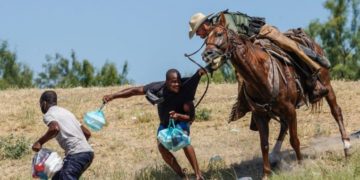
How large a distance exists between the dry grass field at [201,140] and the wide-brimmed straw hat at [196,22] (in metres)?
2.17

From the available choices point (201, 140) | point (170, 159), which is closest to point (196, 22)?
point (170, 159)

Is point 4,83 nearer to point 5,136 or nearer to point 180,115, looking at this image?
point 5,136

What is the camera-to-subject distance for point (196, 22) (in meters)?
10.3

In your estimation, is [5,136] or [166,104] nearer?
[166,104]

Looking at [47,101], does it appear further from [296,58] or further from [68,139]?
[296,58]

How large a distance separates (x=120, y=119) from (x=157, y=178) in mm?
5132

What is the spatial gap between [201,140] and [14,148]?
11.1 feet

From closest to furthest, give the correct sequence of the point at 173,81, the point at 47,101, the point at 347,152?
the point at 47,101
the point at 173,81
the point at 347,152

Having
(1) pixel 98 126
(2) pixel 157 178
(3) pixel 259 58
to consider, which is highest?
(3) pixel 259 58

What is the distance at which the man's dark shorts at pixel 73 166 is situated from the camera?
30.9ft

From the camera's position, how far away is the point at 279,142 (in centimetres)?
1190

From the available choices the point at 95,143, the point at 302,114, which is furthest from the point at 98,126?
the point at 302,114

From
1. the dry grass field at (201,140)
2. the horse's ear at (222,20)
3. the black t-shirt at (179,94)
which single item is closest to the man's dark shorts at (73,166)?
the black t-shirt at (179,94)

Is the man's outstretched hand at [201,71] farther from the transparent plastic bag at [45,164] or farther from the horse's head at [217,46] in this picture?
the transparent plastic bag at [45,164]
